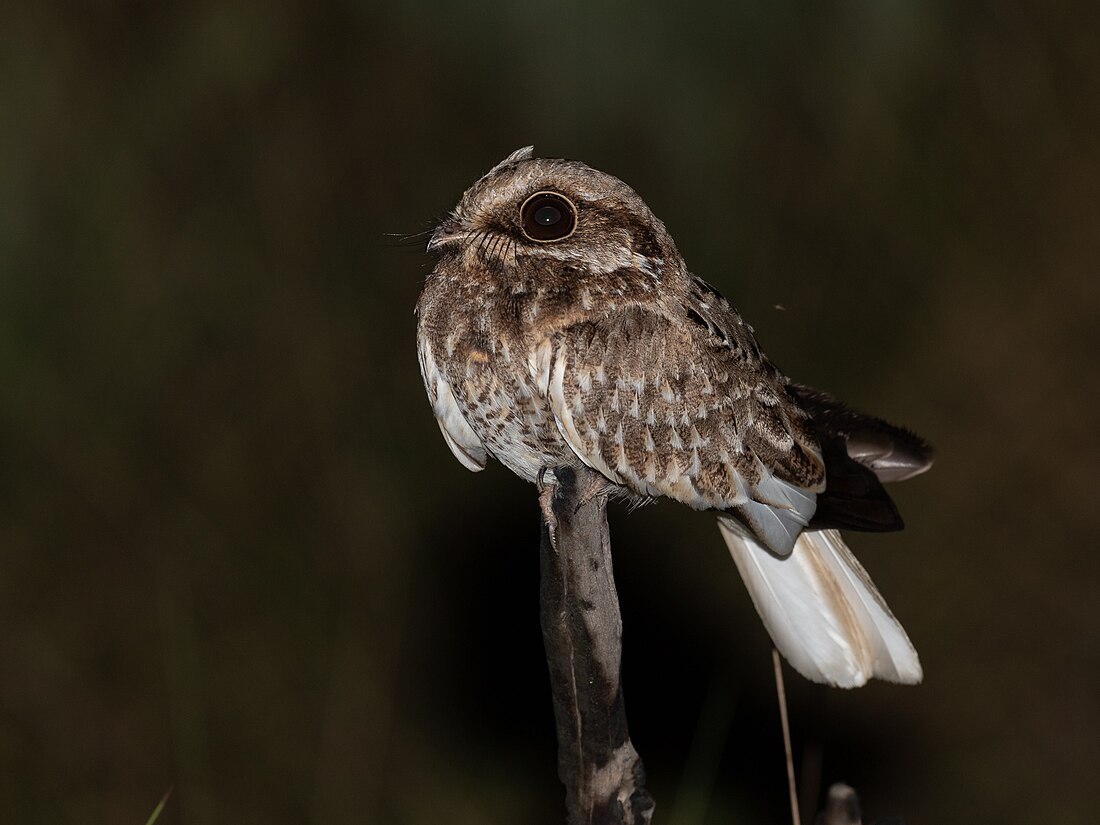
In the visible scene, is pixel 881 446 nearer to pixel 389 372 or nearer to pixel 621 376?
pixel 621 376

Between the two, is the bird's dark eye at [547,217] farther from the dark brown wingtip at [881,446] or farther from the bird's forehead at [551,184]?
the dark brown wingtip at [881,446]

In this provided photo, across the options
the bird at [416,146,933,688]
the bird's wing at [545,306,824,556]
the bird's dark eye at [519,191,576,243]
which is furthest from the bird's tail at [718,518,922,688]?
the bird's dark eye at [519,191,576,243]

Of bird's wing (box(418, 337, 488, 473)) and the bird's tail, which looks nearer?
bird's wing (box(418, 337, 488, 473))

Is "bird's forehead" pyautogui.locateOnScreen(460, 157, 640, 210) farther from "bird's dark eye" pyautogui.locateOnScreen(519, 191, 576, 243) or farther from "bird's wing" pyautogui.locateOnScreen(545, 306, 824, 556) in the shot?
"bird's wing" pyautogui.locateOnScreen(545, 306, 824, 556)

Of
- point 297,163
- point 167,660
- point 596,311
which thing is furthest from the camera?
point 297,163

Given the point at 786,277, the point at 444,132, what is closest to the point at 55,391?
the point at 444,132

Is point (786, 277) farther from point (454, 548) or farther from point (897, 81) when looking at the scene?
point (454, 548)

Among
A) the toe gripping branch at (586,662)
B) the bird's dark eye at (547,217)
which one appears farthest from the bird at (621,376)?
the toe gripping branch at (586,662)
